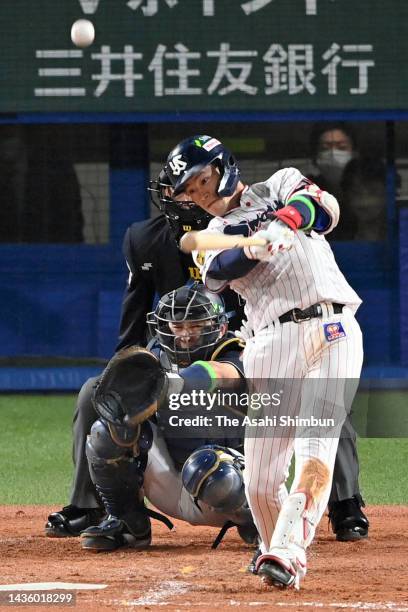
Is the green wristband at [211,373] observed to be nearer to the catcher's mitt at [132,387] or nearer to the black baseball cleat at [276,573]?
the catcher's mitt at [132,387]

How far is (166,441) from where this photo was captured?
497 cm

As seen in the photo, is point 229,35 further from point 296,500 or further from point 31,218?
point 296,500

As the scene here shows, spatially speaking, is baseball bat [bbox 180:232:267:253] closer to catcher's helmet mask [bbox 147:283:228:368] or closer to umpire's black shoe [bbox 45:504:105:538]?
catcher's helmet mask [bbox 147:283:228:368]

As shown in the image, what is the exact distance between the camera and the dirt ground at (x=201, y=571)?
3.83m

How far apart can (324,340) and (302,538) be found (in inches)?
22.7

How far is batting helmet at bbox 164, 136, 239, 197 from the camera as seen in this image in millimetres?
4145

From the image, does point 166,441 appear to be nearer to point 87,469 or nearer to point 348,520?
point 87,469

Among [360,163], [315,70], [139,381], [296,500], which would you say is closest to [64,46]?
[315,70]

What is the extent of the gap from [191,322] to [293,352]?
745 millimetres

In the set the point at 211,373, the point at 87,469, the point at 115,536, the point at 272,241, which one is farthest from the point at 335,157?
the point at 272,241

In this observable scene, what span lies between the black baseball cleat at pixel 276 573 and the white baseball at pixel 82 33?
6.11 metres

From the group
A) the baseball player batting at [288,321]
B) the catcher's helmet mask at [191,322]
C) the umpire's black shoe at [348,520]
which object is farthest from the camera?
the umpire's black shoe at [348,520]

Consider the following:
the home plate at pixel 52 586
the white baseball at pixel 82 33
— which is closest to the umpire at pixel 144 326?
the home plate at pixel 52 586

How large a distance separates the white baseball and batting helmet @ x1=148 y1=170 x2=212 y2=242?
13.4 feet
